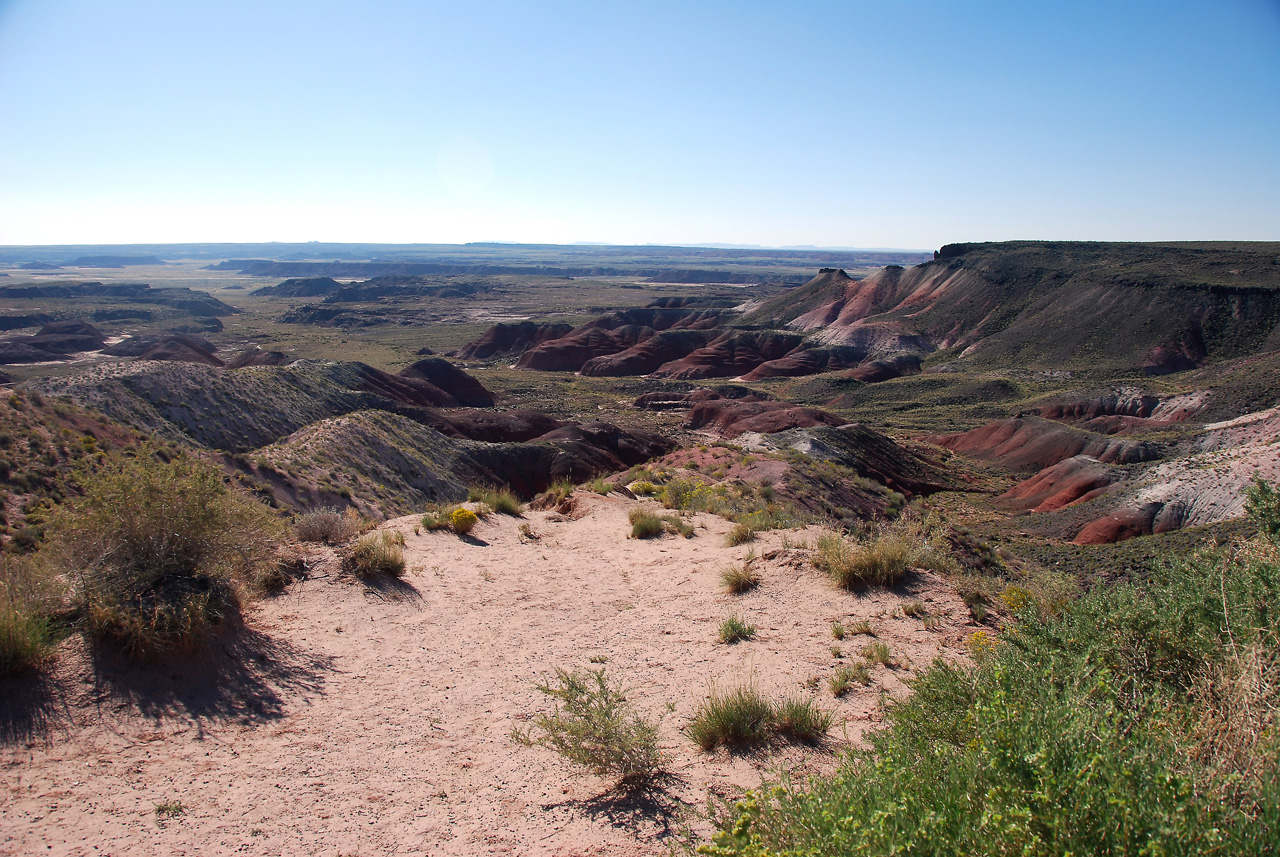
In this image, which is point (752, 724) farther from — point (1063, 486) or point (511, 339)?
point (511, 339)

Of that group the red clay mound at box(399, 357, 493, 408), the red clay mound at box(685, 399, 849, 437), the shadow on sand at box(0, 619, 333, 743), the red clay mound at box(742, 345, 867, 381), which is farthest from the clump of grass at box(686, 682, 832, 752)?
the red clay mound at box(742, 345, 867, 381)

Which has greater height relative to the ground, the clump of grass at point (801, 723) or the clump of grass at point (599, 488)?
the clump of grass at point (801, 723)

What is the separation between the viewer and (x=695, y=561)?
10391 millimetres

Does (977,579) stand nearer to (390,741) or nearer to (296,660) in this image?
(390,741)

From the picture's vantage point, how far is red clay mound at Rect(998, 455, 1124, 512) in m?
27.5

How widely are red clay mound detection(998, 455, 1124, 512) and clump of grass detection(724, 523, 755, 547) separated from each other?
877 inches

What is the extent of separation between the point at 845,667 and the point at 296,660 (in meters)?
5.61

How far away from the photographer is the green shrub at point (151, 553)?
20.1 ft

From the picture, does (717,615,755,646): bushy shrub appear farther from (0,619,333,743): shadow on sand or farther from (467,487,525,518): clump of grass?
(467,487,525,518): clump of grass

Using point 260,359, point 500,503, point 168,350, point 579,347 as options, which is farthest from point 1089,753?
point 579,347


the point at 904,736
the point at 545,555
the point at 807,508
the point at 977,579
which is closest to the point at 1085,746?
the point at 904,736

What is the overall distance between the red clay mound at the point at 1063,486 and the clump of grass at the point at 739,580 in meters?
24.0

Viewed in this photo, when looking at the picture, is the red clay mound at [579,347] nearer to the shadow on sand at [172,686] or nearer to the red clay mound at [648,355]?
the red clay mound at [648,355]

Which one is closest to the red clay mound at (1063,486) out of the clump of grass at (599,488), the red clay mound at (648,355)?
the clump of grass at (599,488)
